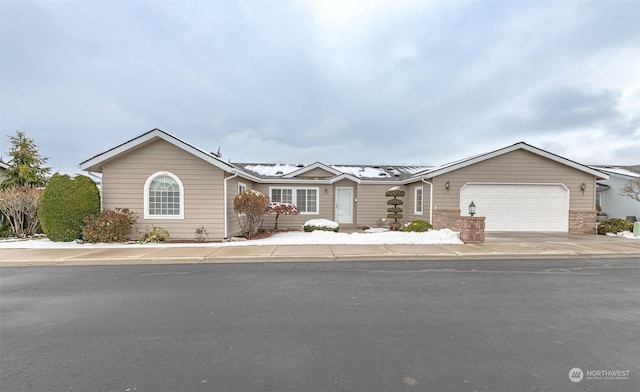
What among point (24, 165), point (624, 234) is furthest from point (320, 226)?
point (24, 165)

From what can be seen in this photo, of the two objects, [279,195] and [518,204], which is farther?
[279,195]

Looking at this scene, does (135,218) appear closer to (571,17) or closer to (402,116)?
(402,116)

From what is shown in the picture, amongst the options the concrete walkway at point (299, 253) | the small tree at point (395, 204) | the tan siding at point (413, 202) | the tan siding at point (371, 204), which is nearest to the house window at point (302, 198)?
the tan siding at point (371, 204)

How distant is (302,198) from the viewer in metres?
16.6

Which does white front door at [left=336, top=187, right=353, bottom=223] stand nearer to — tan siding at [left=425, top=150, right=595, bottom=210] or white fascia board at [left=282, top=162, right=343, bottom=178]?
white fascia board at [left=282, top=162, right=343, bottom=178]

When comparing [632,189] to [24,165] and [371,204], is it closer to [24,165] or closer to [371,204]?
[371,204]

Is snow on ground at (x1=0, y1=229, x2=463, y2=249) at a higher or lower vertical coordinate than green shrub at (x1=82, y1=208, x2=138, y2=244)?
lower

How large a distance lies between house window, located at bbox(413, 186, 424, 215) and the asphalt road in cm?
891

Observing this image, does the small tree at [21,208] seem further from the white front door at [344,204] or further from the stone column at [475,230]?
the stone column at [475,230]

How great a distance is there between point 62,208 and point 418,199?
619 inches

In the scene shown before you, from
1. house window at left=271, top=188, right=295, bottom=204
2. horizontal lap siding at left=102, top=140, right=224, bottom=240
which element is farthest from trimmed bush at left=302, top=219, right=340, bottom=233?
horizontal lap siding at left=102, top=140, right=224, bottom=240

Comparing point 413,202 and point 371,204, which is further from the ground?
point 413,202

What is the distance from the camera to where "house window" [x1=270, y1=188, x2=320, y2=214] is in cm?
1641

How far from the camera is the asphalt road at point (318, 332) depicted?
8.36 feet
